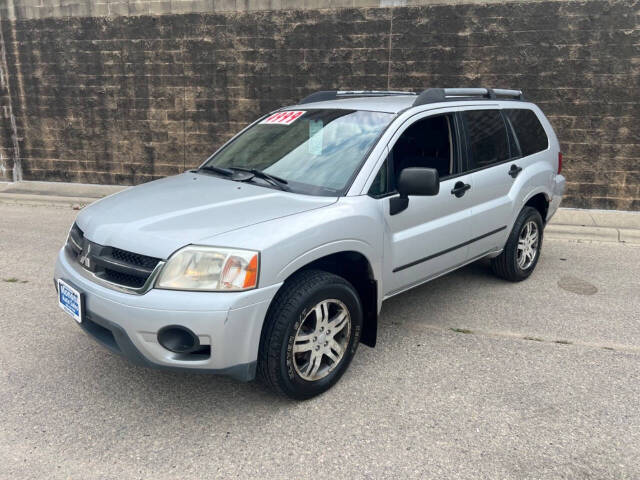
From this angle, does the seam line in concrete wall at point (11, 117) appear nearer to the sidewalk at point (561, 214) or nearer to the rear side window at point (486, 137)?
the sidewalk at point (561, 214)

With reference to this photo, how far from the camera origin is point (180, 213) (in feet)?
9.65

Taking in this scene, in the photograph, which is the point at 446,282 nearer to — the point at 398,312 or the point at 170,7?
the point at 398,312

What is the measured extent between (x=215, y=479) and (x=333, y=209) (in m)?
1.56

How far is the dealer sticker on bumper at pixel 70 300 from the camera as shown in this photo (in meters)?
2.86

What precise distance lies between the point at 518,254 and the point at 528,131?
1.19 m

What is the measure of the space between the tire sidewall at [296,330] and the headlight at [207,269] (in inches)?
15.2

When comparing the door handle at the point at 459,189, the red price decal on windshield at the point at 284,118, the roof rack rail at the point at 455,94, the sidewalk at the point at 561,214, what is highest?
the roof rack rail at the point at 455,94

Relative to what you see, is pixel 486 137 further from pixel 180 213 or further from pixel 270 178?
pixel 180 213

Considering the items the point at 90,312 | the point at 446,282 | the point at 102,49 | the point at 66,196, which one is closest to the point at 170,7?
the point at 102,49

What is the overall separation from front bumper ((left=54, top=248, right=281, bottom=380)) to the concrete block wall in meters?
6.57

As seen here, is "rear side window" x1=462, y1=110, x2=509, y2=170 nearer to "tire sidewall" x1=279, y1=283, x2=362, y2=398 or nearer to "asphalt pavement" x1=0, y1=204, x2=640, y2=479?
"asphalt pavement" x1=0, y1=204, x2=640, y2=479

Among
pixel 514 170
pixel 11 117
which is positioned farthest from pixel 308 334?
pixel 11 117

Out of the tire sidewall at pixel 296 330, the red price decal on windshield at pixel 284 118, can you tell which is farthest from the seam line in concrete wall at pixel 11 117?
the tire sidewall at pixel 296 330

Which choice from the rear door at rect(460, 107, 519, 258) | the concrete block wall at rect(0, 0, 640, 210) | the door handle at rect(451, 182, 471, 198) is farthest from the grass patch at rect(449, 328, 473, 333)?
the concrete block wall at rect(0, 0, 640, 210)
